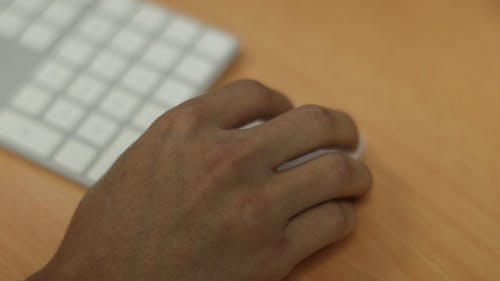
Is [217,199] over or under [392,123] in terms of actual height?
under

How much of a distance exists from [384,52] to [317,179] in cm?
18

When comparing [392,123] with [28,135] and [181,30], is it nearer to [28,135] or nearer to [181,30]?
[181,30]

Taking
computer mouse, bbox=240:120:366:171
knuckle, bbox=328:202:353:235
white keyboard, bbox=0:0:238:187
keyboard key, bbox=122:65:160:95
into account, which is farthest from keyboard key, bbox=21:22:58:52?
knuckle, bbox=328:202:353:235

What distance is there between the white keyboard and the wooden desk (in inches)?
1.2

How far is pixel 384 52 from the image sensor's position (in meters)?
0.59

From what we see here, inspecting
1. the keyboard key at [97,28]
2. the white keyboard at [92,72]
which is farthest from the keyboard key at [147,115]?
the keyboard key at [97,28]

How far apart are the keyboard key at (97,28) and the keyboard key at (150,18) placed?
0.09ft

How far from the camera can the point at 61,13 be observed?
62 centimetres

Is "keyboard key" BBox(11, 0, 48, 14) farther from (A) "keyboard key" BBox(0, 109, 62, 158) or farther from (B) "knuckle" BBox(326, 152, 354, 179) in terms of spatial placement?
(B) "knuckle" BBox(326, 152, 354, 179)

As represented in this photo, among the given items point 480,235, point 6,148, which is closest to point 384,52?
point 480,235

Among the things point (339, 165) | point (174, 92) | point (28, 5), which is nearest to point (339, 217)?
point (339, 165)

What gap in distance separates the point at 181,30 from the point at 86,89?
0.12 metres

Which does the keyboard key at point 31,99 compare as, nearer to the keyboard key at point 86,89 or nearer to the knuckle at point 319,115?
the keyboard key at point 86,89

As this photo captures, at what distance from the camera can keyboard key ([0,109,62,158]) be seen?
541 mm
